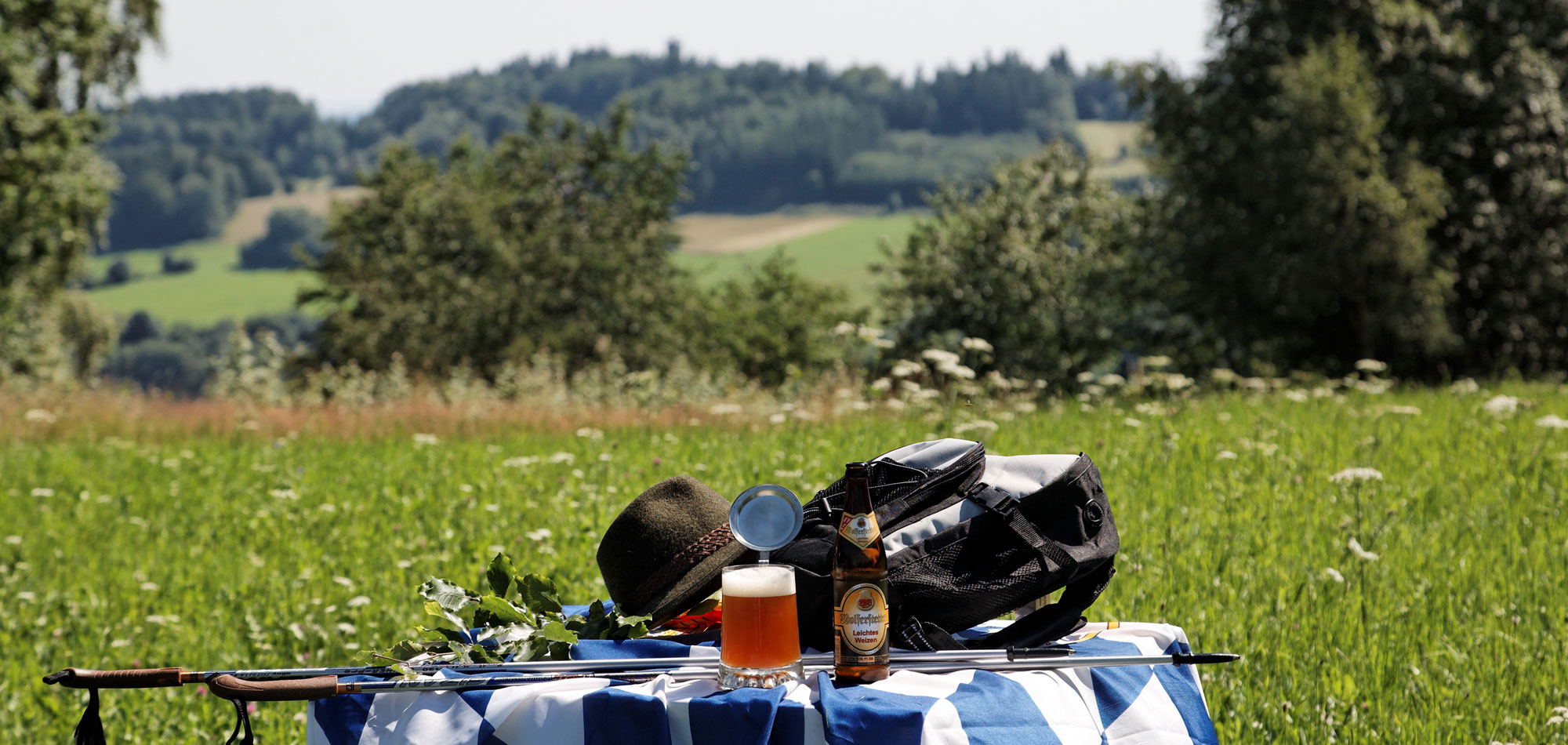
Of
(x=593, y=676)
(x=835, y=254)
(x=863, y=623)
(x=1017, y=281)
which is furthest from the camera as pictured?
(x=835, y=254)

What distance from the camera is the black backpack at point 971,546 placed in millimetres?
2451

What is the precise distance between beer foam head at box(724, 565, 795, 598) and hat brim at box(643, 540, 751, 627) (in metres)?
Answer: 0.40

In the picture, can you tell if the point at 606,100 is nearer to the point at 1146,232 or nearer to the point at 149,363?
the point at 149,363

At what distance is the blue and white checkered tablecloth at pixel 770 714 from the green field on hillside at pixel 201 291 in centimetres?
9212

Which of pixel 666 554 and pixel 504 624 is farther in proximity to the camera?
pixel 666 554

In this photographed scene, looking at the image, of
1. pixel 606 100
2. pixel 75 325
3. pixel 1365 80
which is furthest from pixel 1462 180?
pixel 606 100

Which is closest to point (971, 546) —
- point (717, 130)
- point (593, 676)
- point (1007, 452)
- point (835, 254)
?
point (593, 676)

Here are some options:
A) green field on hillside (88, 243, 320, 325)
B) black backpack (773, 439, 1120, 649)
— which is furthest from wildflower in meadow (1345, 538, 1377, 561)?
green field on hillside (88, 243, 320, 325)

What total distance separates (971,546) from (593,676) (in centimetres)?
88

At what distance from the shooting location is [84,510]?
734cm

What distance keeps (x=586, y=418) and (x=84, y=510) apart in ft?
16.3

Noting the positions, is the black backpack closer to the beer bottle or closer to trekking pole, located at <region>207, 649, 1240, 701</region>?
trekking pole, located at <region>207, 649, 1240, 701</region>

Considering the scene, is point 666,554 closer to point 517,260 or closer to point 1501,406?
point 1501,406

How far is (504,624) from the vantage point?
2533mm
